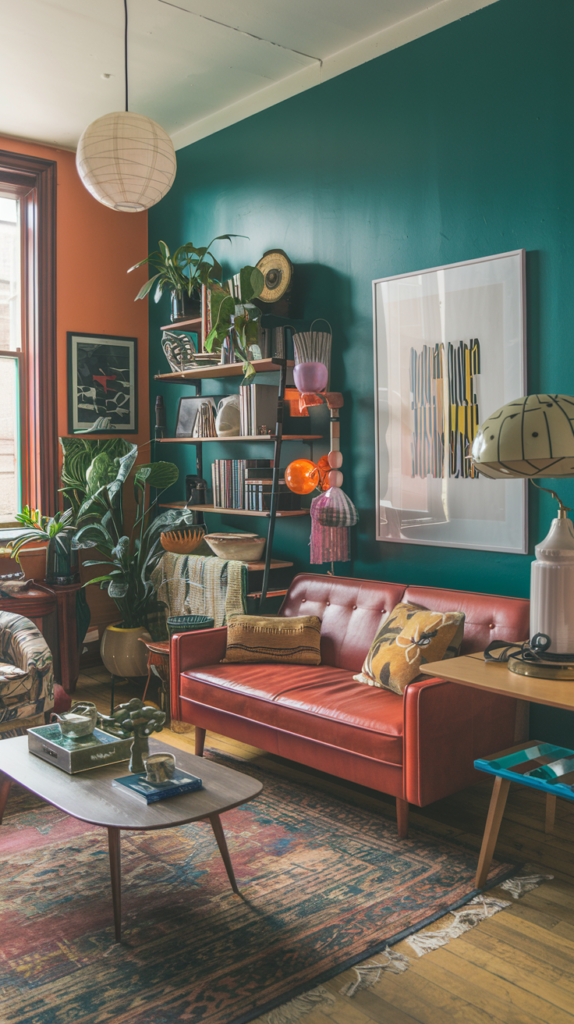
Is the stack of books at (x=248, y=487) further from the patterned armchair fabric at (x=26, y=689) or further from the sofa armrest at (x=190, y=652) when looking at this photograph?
the patterned armchair fabric at (x=26, y=689)

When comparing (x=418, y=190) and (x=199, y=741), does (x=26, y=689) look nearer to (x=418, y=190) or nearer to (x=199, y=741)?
(x=199, y=741)

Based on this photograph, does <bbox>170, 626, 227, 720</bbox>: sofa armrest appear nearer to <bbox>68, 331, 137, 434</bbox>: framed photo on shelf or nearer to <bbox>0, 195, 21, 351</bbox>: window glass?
<bbox>68, 331, 137, 434</bbox>: framed photo on shelf

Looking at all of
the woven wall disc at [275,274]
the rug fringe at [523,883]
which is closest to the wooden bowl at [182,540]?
the woven wall disc at [275,274]

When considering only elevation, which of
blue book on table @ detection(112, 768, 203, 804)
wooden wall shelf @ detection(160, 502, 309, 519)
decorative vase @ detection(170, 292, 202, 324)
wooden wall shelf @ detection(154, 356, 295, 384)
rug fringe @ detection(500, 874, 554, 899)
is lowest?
rug fringe @ detection(500, 874, 554, 899)

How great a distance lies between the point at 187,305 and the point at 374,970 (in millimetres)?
3819

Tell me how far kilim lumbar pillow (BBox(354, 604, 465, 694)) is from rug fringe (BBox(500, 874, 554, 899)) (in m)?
0.78

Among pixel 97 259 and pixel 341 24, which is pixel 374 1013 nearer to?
pixel 341 24

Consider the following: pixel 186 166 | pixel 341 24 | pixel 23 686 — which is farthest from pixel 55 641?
pixel 341 24

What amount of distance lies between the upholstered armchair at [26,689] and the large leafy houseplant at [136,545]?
99 cm

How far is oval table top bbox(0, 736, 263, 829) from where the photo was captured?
2.25m

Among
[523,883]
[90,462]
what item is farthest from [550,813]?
[90,462]

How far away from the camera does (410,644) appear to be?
10.5ft

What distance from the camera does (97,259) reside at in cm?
551

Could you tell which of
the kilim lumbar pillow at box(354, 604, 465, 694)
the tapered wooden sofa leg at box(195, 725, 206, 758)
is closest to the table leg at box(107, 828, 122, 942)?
the kilim lumbar pillow at box(354, 604, 465, 694)
